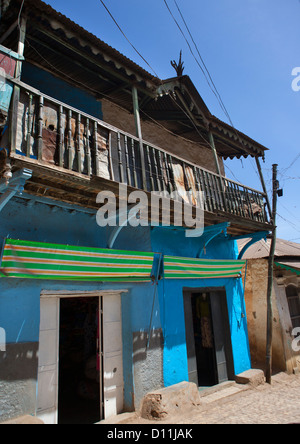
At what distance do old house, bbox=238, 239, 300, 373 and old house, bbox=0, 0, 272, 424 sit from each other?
2161 millimetres

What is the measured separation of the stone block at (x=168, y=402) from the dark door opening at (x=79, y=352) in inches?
83.6

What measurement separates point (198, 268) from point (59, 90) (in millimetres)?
5383

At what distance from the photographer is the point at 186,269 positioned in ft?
22.4

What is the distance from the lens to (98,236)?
229 inches

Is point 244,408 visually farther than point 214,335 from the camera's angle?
No

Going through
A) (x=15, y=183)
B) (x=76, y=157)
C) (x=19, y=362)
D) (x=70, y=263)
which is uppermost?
(x=76, y=157)

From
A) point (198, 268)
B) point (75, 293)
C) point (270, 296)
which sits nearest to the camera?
point (75, 293)

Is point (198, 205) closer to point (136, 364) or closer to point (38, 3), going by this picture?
point (136, 364)

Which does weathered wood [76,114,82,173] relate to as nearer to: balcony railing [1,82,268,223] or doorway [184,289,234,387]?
balcony railing [1,82,268,223]

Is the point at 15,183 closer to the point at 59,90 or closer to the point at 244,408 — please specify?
the point at 59,90

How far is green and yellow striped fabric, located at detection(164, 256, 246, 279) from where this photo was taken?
6.55 meters

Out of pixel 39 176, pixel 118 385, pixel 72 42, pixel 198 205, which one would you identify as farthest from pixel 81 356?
pixel 72 42

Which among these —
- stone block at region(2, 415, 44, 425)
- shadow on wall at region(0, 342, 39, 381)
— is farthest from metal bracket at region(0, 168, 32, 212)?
stone block at region(2, 415, 44, 425)

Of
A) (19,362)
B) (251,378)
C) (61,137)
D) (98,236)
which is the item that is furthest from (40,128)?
(251,378)
